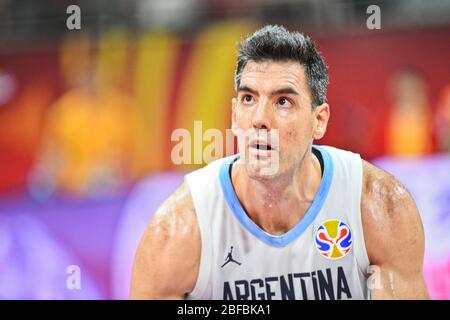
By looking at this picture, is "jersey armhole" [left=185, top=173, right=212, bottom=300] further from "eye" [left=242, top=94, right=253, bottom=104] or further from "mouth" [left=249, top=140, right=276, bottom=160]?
"eye" [left=242, top=94, right=253, bottom=104]

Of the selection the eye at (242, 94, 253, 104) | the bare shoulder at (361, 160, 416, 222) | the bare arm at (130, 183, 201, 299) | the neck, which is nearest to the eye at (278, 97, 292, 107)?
the eye at (242, 94, 253, 104)

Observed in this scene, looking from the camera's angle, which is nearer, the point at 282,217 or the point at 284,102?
the point at 284,102

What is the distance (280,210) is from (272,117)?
44 cm

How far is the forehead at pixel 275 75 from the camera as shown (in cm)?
280

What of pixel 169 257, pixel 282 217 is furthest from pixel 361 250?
pixel 169 257

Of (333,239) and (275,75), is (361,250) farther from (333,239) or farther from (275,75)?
(275,75)

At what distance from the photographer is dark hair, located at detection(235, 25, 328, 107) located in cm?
283

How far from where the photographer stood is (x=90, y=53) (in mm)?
4938

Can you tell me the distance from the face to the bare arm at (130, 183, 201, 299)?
37cm

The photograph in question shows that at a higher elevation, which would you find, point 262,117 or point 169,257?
point 262,117

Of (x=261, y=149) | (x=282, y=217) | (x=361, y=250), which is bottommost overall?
(x=361, y=250)

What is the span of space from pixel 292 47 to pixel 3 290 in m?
3.07

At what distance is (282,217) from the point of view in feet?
9.64
